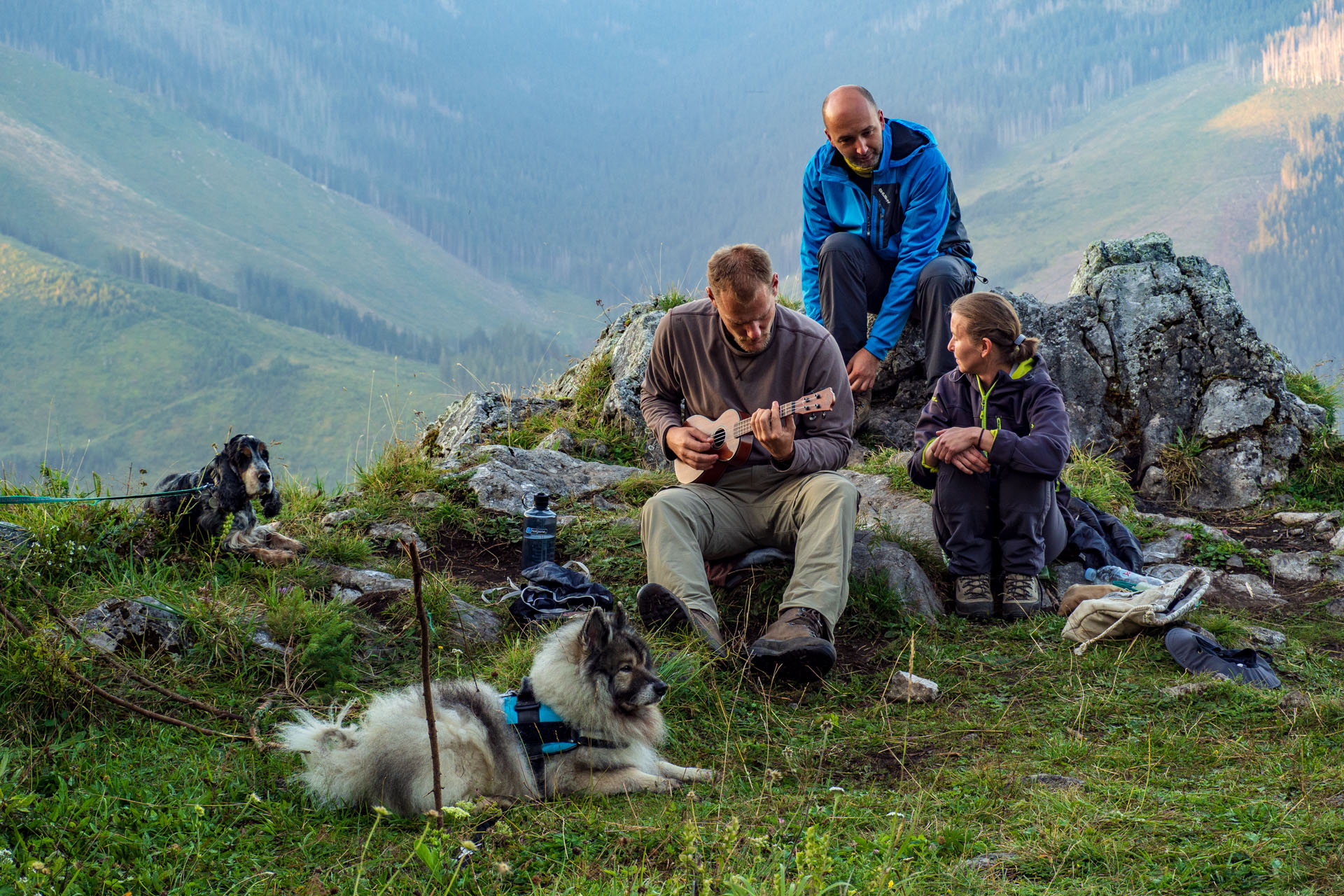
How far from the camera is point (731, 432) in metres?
4.92

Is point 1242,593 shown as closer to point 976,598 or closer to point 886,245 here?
point 976,598

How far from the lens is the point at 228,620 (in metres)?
4.11

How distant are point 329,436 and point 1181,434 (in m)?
125

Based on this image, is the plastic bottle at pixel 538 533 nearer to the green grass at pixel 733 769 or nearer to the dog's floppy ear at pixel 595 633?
the green grass at pixel 733 769

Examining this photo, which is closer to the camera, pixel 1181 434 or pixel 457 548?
pixel 457 548

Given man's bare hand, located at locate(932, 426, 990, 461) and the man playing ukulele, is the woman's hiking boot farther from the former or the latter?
the man playing ukulele

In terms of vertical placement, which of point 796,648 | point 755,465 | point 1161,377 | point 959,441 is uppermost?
point 1161,377

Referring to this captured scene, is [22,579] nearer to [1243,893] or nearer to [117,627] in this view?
[117,627]

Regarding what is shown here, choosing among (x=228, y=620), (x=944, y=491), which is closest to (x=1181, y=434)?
(x=944, y=491)

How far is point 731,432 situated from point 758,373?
0.41 m

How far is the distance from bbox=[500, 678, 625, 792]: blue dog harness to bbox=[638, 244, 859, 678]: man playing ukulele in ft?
3.99

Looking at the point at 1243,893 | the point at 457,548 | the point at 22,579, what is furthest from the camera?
the point at 457,548

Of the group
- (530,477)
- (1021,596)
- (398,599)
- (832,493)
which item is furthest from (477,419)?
(1021,596)

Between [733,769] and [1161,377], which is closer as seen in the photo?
[733,769]
